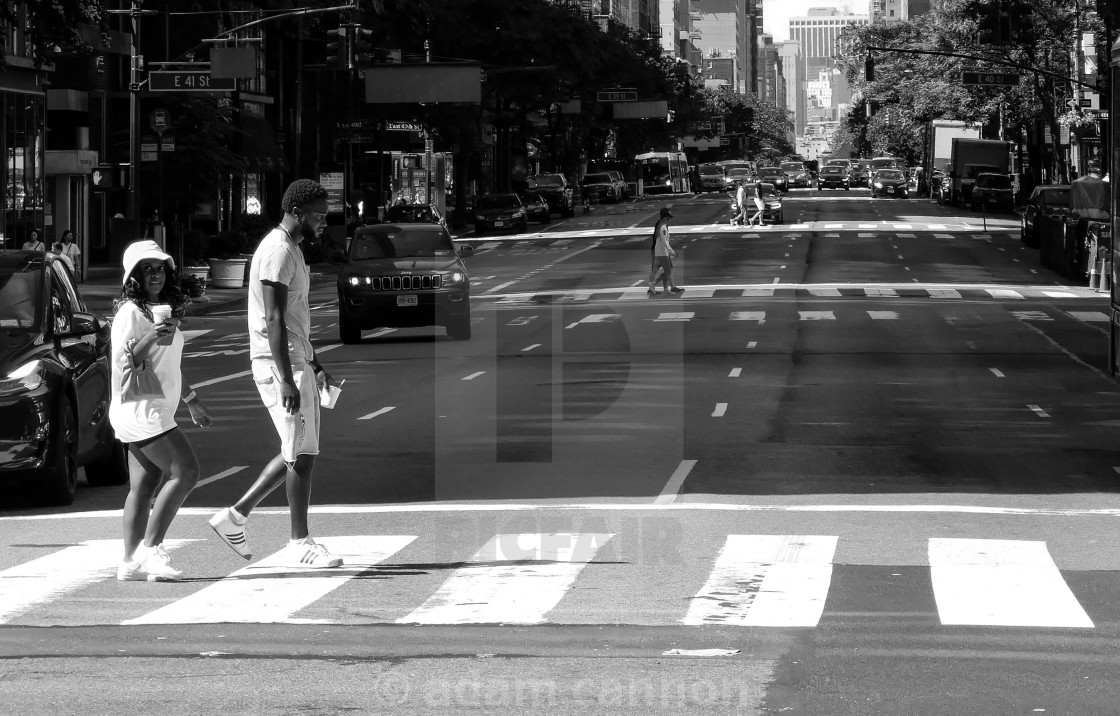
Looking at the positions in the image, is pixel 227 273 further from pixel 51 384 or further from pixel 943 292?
pixel 51 384

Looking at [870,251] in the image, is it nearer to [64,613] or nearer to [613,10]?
[64,613]

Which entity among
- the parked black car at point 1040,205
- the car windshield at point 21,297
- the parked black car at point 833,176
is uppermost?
the parked black car at point 833,176

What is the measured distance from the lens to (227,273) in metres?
43.8

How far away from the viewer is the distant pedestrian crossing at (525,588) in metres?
8.08

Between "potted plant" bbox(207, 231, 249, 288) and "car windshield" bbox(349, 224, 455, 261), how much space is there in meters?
16.6

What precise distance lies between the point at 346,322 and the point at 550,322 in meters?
5.04

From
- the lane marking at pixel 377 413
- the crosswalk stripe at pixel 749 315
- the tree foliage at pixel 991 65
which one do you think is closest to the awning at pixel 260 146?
the tree foliage at pixel 991 65

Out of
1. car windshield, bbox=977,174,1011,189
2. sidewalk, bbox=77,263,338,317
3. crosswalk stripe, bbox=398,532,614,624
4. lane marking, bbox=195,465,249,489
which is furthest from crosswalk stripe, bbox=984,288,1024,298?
car windshield, bbox=977,174,1011,189

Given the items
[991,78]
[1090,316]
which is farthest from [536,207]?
[1090,316]

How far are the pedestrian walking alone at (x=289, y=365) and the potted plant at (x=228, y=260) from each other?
114 feet

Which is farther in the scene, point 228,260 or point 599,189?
point 599,189

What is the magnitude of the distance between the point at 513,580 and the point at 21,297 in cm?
545

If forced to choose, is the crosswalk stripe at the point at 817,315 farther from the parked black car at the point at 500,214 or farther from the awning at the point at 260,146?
the parked black car at the point at 500,214

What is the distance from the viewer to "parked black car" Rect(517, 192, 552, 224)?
253 ft
